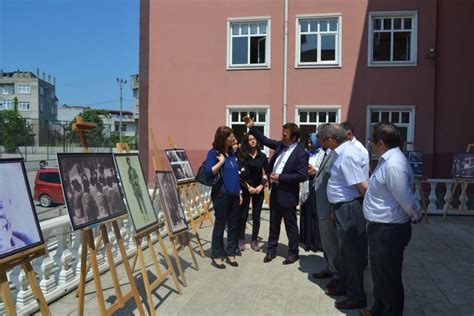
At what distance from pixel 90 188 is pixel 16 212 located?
82cm

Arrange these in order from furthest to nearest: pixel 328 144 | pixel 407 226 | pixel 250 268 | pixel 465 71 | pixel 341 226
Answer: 1. pixel 465 71
2. pixel 250 268
3. pixel 328 144
4. pixel 341 226
5. pixel 407 226

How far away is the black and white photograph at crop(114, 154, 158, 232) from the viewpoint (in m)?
3.87

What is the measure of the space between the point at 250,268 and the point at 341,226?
1.67 m

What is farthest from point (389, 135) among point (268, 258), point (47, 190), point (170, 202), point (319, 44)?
point (47, 190)

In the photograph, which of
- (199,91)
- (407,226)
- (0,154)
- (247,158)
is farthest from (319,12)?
(0,154)

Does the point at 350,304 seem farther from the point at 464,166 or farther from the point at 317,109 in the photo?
the point at 317,109

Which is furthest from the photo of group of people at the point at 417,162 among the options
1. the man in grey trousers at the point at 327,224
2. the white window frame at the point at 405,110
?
the man in grey trousers at the point at 327,224

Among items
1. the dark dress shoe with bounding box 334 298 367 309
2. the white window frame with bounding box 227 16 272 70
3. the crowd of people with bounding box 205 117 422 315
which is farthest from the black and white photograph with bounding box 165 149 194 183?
the white window frame with bounding box 227 16 272 70

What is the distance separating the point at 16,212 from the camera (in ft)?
8.93

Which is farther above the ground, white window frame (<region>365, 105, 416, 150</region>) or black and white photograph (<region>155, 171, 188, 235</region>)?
white window frame (<region>365, 105, 416, 150</region>)

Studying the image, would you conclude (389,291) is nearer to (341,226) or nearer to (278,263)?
(341,226)

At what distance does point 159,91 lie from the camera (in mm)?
14211

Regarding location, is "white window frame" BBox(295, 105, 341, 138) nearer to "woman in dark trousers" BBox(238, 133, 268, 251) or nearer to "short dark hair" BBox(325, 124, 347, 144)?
"woman in dark trousers" BBox(238, 133, 268, 251)

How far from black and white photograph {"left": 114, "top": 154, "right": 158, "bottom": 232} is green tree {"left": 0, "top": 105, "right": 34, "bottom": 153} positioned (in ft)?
63.6
